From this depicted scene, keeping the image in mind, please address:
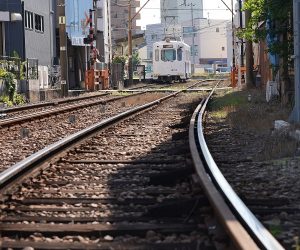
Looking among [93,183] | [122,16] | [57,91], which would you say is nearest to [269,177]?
[93,183]

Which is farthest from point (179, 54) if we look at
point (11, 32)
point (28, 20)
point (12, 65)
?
point (12, 65)

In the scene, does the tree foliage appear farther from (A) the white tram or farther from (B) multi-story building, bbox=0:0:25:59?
(A) the white tram

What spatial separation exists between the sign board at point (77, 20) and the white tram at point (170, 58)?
573 cm

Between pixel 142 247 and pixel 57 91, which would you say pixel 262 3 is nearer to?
pixel 142 247

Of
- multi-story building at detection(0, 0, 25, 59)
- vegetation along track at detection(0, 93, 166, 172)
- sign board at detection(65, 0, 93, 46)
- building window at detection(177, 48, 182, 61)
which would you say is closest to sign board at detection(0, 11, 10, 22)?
multi-story building at detection(0, 0, 25, 59)

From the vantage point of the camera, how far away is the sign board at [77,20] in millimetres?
46894

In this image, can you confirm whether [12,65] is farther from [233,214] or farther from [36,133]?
[233,214]

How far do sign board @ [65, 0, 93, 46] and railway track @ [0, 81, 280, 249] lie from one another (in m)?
37.7

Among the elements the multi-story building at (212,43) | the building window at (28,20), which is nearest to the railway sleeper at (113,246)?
the building window at (28,20)

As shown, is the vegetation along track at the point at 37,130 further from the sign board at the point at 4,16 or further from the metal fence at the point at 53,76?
the metal fence at the point at 53,76

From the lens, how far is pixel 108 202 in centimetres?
596

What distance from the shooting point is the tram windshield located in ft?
161

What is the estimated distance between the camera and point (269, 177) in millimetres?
7223

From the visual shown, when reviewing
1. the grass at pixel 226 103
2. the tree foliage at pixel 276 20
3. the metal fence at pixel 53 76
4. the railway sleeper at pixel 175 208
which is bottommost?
the railway sleeper at pixel 175 208
